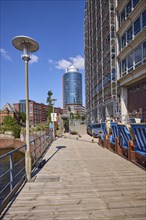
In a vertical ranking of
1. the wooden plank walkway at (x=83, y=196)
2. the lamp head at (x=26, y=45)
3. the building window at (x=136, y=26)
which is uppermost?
the building window at (x=136, y=26)

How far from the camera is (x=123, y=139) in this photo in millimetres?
9062

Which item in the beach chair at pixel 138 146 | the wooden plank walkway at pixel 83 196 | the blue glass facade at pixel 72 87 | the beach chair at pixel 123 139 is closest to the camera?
the wooden plank walkway at pixel 83 196

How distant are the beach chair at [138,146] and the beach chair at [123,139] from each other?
493mm

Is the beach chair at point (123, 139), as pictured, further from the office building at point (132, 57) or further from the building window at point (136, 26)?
the building window at point (136, 26)

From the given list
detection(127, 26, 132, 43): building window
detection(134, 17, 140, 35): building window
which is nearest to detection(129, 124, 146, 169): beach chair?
detection(134, 17, 140, 35): building window

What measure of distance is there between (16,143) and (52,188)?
3108cm

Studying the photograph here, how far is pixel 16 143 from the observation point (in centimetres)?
3419

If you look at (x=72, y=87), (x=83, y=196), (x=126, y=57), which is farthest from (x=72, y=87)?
(x=83, y=196)

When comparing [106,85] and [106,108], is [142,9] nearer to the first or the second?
[106,85]

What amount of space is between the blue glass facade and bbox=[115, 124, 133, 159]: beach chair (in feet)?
496

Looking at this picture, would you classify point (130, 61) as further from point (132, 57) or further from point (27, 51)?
point (27, 51)

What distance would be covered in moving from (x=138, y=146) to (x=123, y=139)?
5.48ft

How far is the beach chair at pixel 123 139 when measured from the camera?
8402 mm

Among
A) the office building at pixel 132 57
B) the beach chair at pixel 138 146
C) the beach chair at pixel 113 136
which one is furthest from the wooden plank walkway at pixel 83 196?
the office building at pixel 132 57
